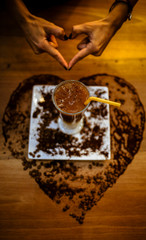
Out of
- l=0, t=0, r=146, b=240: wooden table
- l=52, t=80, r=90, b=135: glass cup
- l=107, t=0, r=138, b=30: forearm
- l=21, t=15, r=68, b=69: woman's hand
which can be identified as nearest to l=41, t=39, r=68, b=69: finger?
l=21, t=15, r=68, b=69: woman's hand

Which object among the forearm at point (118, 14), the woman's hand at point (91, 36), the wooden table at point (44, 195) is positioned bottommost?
the wooden table at point (44, 195)

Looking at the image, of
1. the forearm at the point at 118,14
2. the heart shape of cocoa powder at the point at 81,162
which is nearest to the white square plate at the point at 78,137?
the heart shape of cocoa powder at the point at 81,162

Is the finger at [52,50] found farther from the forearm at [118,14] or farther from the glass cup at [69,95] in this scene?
the forearm at [118,14]

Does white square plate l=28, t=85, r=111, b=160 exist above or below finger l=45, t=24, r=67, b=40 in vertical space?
below

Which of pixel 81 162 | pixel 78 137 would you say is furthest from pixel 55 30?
pixel 81 162

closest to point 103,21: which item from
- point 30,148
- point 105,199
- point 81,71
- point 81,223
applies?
point 81,71

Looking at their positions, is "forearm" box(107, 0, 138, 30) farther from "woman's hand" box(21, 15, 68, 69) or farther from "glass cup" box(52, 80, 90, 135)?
"glass cup" box(52, 80, 90, 135)

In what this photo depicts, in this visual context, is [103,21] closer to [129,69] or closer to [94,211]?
[129,69]
